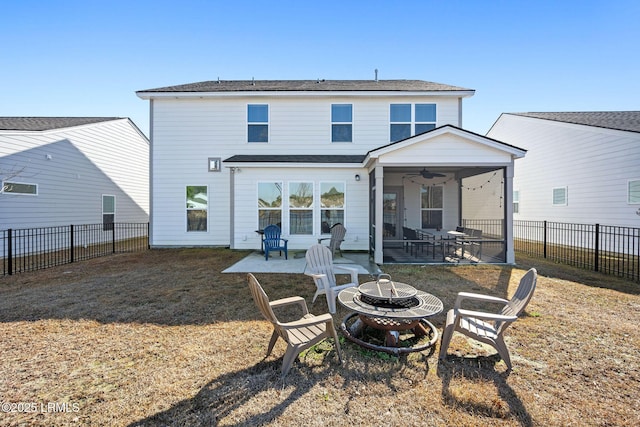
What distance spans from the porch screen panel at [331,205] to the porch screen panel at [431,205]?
398cm

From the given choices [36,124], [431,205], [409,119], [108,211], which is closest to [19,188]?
[36,124]

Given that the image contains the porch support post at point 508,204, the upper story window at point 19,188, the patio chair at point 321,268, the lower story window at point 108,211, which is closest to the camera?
the patio chair at point 321,268

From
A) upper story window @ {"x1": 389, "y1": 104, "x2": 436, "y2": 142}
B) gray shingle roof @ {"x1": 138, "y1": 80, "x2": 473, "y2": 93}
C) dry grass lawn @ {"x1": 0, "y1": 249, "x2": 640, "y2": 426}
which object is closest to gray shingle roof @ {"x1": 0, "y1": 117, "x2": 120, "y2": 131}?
gray shingle roof @ {"x1": 138, "y1": 80, "x2": 473, "y2": 93}

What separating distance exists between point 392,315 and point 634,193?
11922 mm

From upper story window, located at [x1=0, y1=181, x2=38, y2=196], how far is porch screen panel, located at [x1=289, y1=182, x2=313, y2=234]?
374 inches

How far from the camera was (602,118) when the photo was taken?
1199 cm

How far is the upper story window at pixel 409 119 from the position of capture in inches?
422

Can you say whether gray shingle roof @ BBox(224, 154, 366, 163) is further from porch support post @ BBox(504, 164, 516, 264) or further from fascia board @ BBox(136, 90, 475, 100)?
porch support post @ BBox(504, 164, 516, 264)

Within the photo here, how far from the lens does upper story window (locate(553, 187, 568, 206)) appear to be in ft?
38.2

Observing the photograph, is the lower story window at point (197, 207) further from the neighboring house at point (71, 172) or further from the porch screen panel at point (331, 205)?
the neighboring house at point (71, 172)

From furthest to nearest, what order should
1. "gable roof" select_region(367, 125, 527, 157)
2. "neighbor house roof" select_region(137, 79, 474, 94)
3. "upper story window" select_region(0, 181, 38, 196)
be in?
"neighbor house roof" select_region(137, 79, 474, 94) → "upper story window" select_region(0, 181, 38, 196) → "gable roof" select_region(367, 125, 527, 157)

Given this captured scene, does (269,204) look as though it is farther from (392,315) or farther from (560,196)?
(560,196)

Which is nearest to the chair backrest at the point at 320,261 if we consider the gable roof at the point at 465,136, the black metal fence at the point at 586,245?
the gable roof at the point at 465,136

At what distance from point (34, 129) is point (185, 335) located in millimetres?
11737
